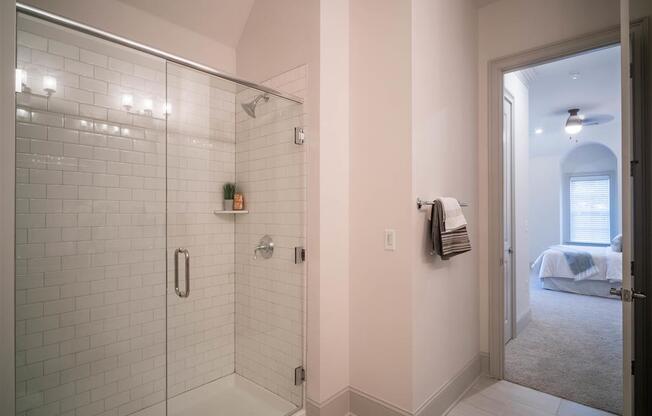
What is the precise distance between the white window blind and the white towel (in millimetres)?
7209

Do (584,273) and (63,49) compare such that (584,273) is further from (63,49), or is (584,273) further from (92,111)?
(63,49)

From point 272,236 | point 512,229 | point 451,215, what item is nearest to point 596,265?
point 512,229

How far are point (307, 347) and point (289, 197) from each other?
1.00 m

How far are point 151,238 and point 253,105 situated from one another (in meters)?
1.15

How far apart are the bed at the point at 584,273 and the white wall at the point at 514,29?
3924mm

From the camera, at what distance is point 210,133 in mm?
2375

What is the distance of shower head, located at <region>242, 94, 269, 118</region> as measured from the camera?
2.22m

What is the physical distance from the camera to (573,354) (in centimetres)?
316

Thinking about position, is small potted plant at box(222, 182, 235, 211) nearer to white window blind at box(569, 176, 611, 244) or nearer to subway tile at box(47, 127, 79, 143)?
subway tile at box(47, 127, 79, 143)

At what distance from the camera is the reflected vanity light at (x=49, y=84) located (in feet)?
5.76

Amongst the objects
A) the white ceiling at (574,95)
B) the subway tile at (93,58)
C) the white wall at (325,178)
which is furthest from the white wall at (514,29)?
the subway tile at (93,58)

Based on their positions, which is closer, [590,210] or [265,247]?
[265,247]

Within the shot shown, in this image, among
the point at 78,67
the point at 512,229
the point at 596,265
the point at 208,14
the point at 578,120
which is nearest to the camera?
the point at 78,67

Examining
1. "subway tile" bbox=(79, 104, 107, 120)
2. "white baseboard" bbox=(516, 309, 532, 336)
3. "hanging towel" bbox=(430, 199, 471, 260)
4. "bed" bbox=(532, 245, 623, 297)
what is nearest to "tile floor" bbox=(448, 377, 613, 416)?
"hanging towel" bbox=(430, 199, 471, 260)
